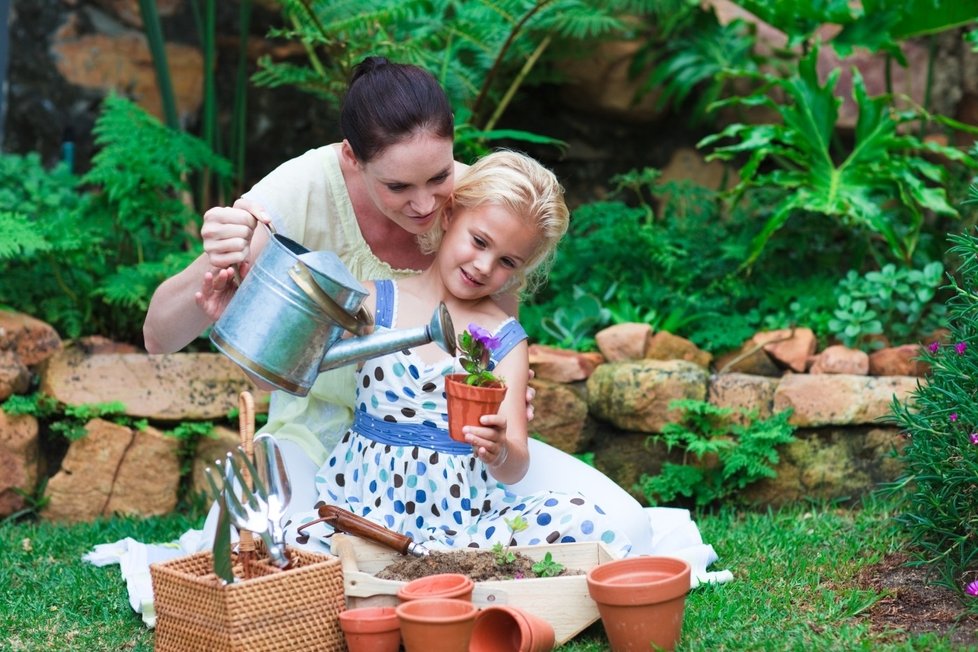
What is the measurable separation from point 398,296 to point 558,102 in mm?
2741

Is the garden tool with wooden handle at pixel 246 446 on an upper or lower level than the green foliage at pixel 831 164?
lower

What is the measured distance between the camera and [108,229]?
172 inches

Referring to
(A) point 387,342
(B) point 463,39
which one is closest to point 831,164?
(B) point 463,39

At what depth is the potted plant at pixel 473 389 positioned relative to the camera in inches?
99.3

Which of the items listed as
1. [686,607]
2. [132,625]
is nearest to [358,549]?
[132,625]

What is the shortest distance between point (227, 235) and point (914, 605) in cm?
187

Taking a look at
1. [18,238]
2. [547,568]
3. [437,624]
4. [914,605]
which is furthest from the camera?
[18,238]

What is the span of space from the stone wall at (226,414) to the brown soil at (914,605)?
3.01 feet

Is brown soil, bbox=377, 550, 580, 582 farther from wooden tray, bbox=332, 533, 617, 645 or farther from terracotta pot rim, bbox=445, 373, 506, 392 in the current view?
terracotta pot rim, bbox=445, 373, 506, 392

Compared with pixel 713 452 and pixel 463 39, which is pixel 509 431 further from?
pixel 463 39

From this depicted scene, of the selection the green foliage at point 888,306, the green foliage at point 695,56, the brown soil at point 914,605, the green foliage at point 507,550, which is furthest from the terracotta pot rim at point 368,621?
the green foliage at point 695,56

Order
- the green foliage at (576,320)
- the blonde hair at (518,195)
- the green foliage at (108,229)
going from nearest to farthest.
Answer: the blonde hair at (518,195) → the green foliage at (108,229) → the green foliage at (576,320)

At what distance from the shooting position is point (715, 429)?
4027 mm

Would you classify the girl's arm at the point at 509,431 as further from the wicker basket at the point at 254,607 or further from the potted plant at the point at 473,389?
the wicker basket at the point at 254,607
